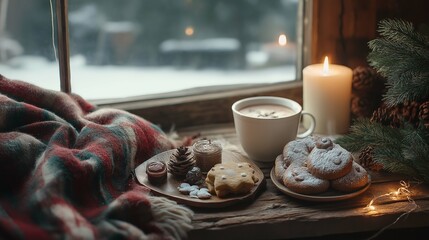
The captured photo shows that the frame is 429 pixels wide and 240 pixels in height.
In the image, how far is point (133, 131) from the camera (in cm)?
112

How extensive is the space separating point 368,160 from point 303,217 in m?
0.22

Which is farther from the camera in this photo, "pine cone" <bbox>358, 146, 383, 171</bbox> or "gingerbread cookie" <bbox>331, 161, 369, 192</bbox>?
"pine cone" <bbox>358, 146, 383, 171</bbox>

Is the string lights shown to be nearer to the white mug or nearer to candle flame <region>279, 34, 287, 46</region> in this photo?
the white mug

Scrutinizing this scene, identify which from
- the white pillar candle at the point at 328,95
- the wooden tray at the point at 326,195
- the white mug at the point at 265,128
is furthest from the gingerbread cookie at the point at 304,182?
the white pillar candle at the point at 328,95

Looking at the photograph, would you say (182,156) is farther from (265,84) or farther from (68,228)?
(265,84)

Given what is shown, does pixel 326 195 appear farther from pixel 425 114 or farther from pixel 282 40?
pixel 282 40

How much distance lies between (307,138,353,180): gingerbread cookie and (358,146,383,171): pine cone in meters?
0.13

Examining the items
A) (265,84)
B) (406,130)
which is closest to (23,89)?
(265,84)

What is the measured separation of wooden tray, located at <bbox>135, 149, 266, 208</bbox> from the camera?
39.8 inches

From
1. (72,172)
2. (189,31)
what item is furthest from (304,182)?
(189,31)

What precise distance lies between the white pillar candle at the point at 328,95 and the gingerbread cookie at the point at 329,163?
24 centimetres

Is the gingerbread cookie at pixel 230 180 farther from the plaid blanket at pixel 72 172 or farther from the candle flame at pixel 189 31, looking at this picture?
the candle flame at pixel 189 31

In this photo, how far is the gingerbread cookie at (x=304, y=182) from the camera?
1014 mm

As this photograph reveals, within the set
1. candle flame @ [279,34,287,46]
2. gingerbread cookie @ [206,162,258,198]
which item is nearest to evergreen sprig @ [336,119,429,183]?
gingerbread cookie @ [206,162,258,198]
